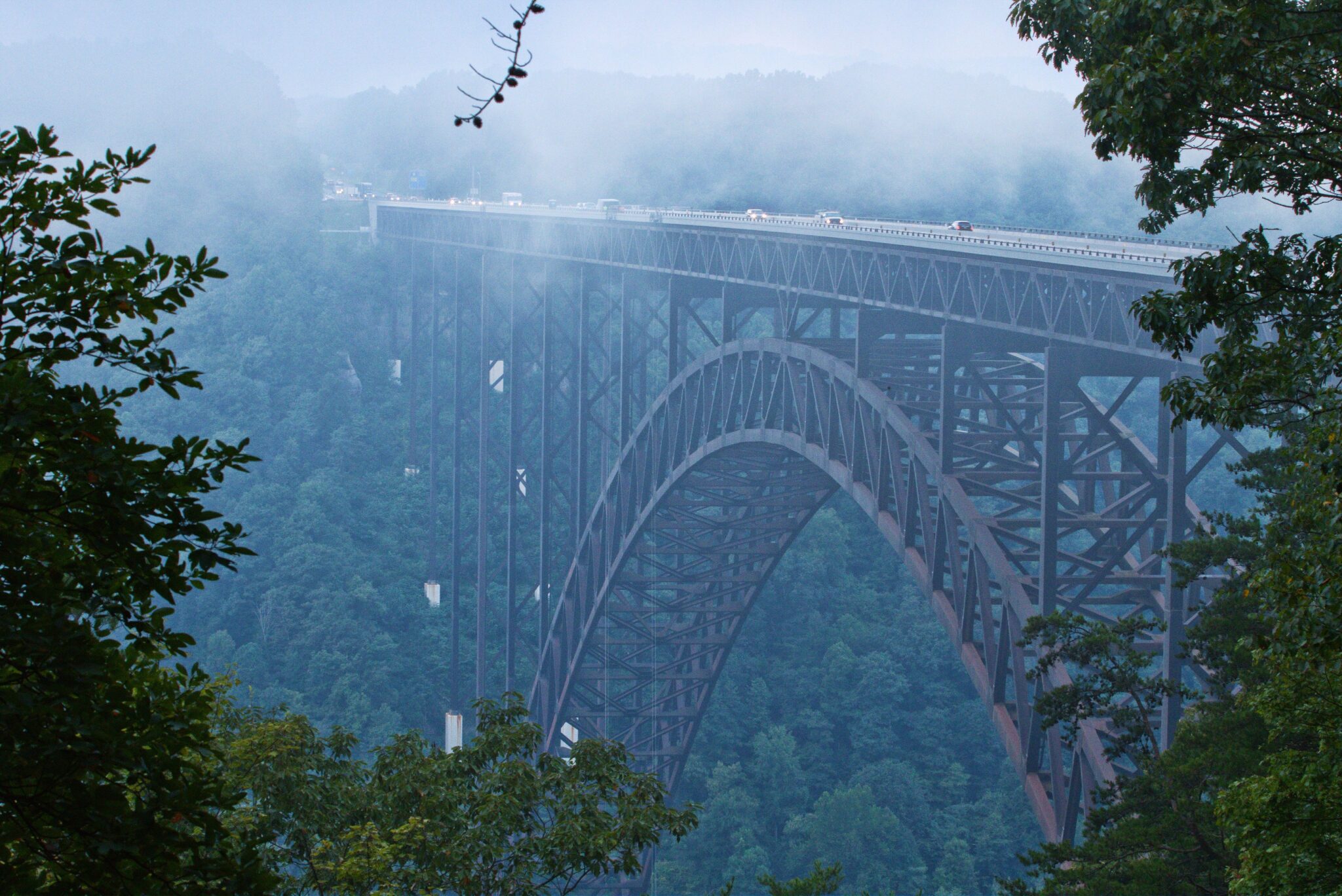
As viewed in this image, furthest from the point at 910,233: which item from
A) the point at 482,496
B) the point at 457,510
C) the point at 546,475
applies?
the point at 457,510

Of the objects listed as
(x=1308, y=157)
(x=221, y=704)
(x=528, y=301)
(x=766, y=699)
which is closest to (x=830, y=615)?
(x=766, y=699)

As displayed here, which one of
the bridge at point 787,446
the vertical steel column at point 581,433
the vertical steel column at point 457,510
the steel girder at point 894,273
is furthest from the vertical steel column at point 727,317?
the vertical steel column at point 457,510

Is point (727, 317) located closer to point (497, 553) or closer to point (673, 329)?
point (673, 329)

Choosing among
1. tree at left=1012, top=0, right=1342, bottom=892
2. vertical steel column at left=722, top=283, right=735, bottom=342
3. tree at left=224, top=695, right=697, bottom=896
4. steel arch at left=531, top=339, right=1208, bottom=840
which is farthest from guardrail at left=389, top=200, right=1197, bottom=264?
tree at left=224, top=695, right=697, bottom=896

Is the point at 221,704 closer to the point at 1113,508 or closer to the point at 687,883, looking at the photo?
the point at 1113,508

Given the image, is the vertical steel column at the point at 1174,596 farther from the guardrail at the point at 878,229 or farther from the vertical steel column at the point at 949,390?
the vertical steel column at the point at 949,390

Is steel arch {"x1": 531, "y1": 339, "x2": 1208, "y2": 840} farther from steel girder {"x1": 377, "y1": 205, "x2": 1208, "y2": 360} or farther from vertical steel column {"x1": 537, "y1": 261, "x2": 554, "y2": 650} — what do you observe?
steel girder {"x1": 377, "y1": 205, "x2": 1208, "y2": 360}
